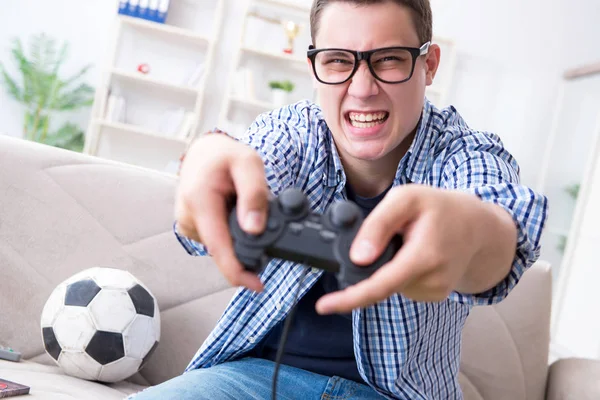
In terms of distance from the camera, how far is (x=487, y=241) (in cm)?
66

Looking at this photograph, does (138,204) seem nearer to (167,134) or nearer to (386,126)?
(386,126)

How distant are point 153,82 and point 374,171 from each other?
4.04m

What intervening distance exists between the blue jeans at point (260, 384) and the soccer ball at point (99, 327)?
0.35 m

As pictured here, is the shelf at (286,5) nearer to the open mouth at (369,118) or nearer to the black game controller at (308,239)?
the open mouth at (369,118)

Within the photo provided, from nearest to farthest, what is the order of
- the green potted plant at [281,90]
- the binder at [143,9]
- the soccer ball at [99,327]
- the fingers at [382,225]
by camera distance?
the fingers at [382,225] < the soccer ball at [99,327] < the binder at [143,9] < the green potted plant at [281,90]

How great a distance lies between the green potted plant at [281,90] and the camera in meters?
5.01

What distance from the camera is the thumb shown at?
1.87 ft

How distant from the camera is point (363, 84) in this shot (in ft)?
3.57

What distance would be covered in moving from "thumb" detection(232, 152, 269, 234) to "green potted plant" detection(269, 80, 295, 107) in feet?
14.7

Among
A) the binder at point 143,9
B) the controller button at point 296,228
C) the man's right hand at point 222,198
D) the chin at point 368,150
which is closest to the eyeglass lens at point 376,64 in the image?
the chin at point 368,150

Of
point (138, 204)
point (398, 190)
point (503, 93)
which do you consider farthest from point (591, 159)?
Result: point (398, 190)

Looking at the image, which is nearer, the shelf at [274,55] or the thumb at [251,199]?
the thumb at [251,199]

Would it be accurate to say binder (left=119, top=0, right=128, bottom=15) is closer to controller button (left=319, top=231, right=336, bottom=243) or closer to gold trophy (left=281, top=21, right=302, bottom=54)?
gold trophy (left=281, top=21, right=302, bottom=54)

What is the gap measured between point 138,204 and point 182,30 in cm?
349
